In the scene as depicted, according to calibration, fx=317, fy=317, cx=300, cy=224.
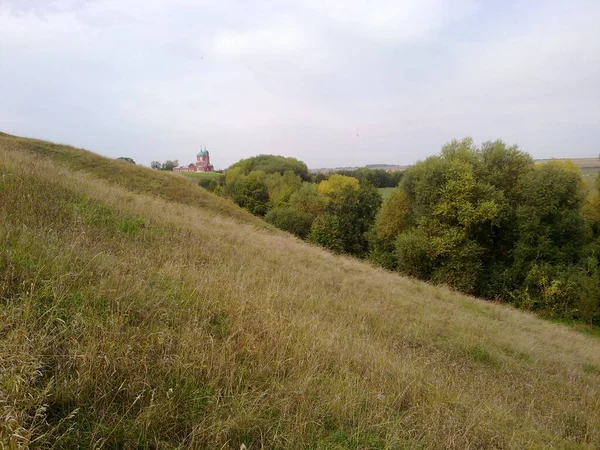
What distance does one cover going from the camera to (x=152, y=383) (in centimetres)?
238

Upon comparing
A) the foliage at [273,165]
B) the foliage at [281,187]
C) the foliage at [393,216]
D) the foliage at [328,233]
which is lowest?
the foliage at [328,233]

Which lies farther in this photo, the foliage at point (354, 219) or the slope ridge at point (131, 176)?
the foliage at point (354, 219)

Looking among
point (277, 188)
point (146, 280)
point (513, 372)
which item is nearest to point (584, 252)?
point (513, 372)

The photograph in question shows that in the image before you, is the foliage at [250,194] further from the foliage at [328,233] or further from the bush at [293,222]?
the foliage at [328,233]

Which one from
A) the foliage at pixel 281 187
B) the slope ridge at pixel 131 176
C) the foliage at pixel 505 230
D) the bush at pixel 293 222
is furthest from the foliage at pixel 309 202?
the slope ridge at pixel 131 176

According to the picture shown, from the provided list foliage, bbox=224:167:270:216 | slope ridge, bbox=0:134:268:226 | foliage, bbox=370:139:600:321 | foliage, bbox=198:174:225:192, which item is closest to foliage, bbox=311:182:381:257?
foliage, bbox=370:139:600:321

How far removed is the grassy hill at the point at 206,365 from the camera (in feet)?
6.91

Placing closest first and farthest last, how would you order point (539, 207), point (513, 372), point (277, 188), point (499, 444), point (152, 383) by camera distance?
point (152, 383), point (499, 444), point (513, 372), point (539, 207), point (277, 188)

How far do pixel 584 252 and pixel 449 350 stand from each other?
2277cm

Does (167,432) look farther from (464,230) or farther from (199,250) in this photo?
(464,230)

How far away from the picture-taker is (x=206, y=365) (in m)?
2.65

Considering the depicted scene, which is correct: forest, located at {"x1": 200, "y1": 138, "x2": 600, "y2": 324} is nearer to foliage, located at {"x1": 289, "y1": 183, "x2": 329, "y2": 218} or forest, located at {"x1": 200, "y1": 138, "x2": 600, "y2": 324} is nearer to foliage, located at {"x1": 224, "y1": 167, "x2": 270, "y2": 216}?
foliage, located at {"x1": 289, "y1": 183, "x2": 329, "y2": 218}

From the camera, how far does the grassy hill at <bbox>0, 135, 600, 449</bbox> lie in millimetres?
2107

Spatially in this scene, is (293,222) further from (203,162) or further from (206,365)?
(203,162)
